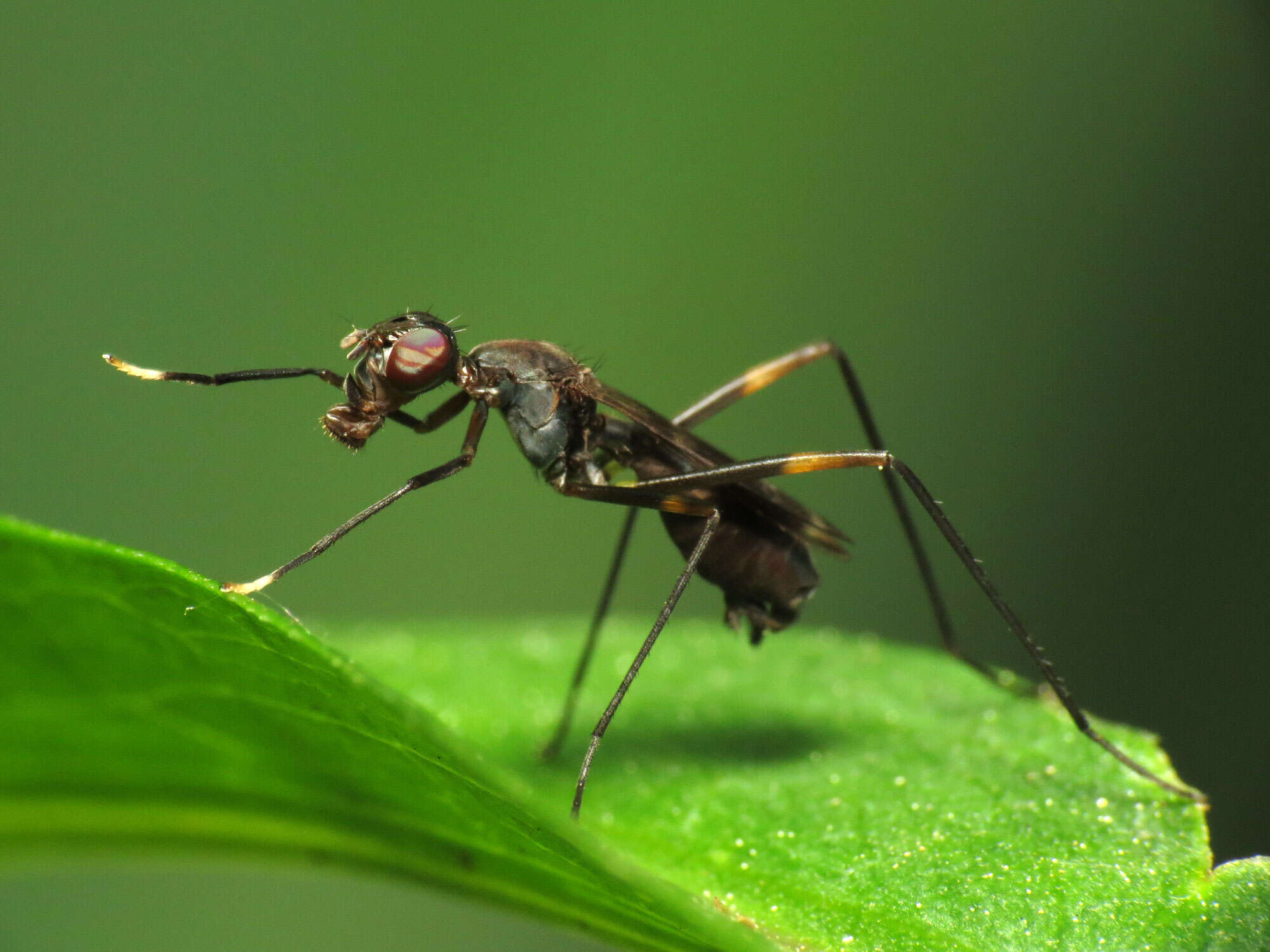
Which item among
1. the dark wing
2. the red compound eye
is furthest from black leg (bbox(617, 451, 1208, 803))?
the red compound eye

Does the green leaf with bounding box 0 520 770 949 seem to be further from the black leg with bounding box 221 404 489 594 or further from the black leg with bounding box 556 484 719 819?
the black leg with bounding box 556 484 719 819

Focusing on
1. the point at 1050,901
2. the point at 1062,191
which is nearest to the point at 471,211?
the point at 1062,191

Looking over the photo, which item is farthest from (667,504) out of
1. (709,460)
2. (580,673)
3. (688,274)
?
(688,274)

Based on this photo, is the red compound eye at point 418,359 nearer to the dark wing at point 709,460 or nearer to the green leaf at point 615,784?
the dark wing at point 709,460

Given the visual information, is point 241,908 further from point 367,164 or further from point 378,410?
point 367,164

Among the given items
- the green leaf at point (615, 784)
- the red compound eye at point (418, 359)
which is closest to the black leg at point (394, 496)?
the red compound eye at point (418, 359)

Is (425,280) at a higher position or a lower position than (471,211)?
lower
